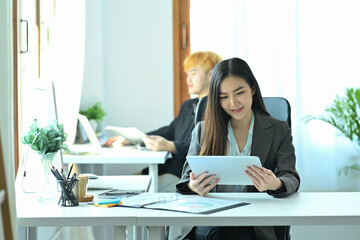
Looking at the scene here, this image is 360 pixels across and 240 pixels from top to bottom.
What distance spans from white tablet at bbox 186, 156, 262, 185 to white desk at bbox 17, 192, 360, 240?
0.12 m

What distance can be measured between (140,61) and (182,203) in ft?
9.76

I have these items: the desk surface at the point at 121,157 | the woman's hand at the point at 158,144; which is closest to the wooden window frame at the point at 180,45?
the woman's hand at the point at 158,144

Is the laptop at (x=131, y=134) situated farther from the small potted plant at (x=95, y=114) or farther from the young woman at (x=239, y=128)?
the young woman at (x=239, y=128)

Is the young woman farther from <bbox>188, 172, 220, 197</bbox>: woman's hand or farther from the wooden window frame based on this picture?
the wooden window frame

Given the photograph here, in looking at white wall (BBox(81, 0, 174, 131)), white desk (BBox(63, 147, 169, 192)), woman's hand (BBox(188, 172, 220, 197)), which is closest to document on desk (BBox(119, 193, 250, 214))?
woman's hand (BBox(188, 172, 220, 197))

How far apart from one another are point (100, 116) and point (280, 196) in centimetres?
262

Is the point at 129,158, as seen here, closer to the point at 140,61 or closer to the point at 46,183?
the point at 46,183

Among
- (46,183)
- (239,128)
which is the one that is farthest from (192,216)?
(239,128)

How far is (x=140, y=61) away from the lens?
468 cm

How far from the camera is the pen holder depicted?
1.83 meters

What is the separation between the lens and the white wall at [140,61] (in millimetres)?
4664

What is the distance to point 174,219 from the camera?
1.63m

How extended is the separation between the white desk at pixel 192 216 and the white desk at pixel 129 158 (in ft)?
4.66

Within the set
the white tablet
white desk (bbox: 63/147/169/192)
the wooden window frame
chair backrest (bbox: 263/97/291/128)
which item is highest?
the wooden window frame
